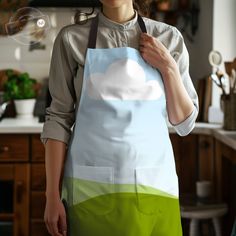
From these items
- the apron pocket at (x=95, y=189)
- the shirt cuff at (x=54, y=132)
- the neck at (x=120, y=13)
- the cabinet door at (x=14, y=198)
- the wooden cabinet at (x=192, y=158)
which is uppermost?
the neck at (x=120, y=13)

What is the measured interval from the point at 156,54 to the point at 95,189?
346 millimetres

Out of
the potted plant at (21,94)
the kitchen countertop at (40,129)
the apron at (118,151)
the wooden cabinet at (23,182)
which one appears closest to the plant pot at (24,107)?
the potted plant at (21,94)

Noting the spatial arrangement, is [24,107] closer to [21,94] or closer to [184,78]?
[21,94]

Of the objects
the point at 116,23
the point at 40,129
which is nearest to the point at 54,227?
the point at 116,23

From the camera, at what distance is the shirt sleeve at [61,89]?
3.92ft

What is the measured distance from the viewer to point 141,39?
1214 mm

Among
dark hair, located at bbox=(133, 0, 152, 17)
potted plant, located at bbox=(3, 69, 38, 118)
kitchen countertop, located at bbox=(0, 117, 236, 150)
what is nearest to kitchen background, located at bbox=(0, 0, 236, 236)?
kitchen countertop, located at bbox=(0, 117, 236, 150)

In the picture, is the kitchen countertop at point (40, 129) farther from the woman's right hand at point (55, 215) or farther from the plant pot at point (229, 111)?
the woman's right hand at point (55, 215)

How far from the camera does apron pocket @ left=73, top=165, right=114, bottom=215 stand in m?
1.17

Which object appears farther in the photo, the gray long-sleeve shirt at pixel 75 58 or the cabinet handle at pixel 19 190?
the cabinet handle at pixel 19 190

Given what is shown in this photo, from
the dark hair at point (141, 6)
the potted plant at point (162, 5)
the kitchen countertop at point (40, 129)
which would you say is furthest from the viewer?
the potted plant at point (162, 5)

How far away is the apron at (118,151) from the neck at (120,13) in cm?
6

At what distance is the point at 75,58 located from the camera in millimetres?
1195

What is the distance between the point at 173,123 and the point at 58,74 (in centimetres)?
30
